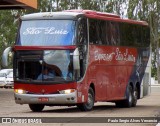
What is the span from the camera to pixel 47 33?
2348 cm

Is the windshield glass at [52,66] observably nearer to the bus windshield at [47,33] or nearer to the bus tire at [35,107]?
the bus windshield at [47,33]

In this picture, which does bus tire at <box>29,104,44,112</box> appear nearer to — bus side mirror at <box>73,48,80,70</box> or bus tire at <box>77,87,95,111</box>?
bus tire at <box>77,87,95,111</box>

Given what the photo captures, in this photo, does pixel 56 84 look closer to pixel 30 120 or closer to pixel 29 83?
pixel 29 83

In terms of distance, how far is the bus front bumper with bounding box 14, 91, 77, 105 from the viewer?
75.6ft

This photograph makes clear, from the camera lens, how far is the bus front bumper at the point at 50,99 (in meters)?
23.0

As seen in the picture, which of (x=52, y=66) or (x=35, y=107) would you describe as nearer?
(x=52, y=66)

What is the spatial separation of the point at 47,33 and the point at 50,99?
2.43m

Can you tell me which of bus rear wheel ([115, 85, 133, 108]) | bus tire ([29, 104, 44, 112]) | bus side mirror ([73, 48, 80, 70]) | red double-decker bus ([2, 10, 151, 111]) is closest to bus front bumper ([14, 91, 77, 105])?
red double-decker bus ([2, 10, 151, 111])

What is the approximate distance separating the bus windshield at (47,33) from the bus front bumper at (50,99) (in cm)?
187

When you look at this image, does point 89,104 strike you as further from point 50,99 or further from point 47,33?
point 47,33

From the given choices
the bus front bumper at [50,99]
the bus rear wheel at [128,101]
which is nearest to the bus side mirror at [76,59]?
the bus front bumper at [50,99]

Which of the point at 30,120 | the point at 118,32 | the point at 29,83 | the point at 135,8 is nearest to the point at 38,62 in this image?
the point at 29,83

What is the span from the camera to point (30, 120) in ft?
54.0

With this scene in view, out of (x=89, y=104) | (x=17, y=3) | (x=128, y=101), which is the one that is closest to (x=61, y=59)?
(x=89, y=104)
